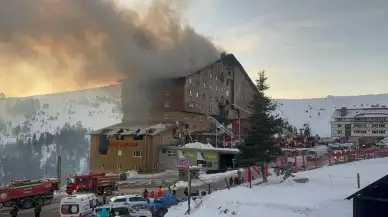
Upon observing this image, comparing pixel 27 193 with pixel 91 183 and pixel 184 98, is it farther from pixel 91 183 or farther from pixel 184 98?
pixel 184 98

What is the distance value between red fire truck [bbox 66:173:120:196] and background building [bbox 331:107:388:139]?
284ft

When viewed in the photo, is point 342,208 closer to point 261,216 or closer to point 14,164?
point 261,216

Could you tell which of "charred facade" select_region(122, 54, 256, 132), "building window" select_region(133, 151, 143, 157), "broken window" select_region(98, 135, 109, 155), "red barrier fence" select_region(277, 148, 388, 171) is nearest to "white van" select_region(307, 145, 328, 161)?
"red barrier fence" select_region(277, 148, 388, 171)

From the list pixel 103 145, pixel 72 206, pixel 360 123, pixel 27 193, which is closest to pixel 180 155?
pixel 103 145

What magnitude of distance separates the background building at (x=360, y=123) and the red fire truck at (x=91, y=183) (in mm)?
86490

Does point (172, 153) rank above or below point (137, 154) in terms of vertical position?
above

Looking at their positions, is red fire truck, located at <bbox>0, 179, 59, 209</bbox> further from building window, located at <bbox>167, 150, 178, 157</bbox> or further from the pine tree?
building window, located at <bbox>167, 150, 178, 157</bbox>

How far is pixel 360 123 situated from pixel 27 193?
3868 inches

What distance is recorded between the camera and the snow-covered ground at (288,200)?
51.3 feet

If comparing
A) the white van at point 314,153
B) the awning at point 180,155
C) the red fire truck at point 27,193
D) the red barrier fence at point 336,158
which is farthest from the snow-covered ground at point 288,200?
the awning at point 180,155

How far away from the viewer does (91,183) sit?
3384 centimetres

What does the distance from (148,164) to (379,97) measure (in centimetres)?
17651

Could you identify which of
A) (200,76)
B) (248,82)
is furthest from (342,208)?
(248,82)

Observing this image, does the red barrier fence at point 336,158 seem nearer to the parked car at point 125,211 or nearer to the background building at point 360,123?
the parked car at point 125,211
